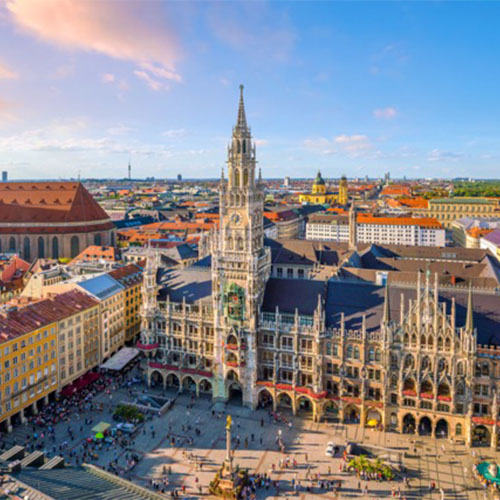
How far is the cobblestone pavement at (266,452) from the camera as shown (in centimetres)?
6875

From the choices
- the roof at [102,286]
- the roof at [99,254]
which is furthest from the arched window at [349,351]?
the roof at [99,254]

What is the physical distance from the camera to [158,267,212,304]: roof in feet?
329

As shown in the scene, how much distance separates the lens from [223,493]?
6500cm

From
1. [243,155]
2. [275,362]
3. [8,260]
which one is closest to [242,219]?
[243,155]

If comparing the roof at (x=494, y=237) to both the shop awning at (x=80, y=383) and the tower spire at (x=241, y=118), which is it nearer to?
the tower spire at (x=241, y=118)

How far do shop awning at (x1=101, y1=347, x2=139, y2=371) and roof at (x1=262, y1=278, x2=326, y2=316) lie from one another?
31.2m

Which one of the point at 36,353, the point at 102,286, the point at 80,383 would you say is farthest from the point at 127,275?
the point at 36,353

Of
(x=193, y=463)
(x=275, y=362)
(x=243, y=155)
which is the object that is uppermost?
(x=243, y=155)

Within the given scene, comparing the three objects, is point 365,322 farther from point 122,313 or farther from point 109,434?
point 122,313

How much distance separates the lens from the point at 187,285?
103188 mm

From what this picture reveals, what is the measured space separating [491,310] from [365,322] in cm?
1961

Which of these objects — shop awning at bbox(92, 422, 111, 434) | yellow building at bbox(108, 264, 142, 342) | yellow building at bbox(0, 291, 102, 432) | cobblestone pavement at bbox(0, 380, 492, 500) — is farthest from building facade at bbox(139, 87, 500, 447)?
yellow building at bbox(108, 264, 142, 342)

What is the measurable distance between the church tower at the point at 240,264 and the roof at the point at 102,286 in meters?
30.6

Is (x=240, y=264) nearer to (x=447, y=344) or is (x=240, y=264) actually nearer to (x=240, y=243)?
(x=240, y=243)
